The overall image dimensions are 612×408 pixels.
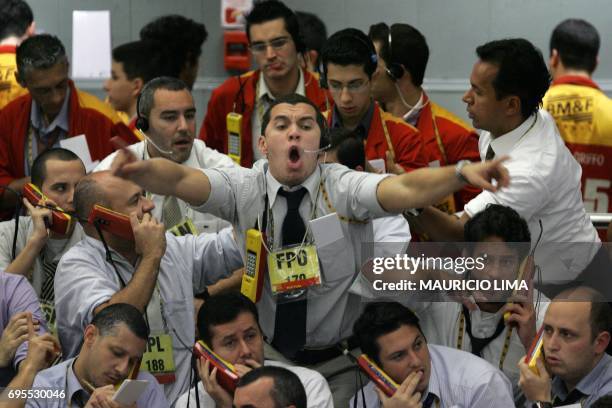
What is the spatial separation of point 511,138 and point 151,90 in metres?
1.92

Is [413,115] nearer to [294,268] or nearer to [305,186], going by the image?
[305,186]

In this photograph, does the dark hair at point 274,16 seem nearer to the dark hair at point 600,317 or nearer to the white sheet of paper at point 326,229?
the white sheet of paper at point 326,229

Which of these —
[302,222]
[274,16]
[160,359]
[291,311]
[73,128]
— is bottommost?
[160,359]

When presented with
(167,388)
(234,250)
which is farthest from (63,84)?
(167,388)

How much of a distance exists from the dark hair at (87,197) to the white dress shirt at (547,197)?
60.1 inches

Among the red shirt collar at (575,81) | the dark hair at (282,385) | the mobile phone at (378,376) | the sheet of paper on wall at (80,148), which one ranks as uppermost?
the red shirt collar at (575,81)

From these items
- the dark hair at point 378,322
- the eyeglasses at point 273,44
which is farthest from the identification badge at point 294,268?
the eyeglasses at point 273,44

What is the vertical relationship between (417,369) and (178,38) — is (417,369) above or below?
below

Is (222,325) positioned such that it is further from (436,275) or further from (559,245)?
(559,245)

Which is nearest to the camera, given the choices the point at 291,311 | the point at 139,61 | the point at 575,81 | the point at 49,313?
the point at 291,311

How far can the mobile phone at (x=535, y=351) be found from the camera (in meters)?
4.29

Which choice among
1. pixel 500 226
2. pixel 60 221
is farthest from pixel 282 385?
pixel 60 221

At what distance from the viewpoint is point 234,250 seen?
505 centimetres

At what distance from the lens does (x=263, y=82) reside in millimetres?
Result: 6270
